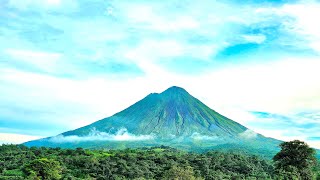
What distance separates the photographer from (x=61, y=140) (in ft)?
461

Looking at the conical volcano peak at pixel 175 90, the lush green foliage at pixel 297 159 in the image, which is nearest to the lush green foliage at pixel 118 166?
the lush green foliage at pixel 297 159

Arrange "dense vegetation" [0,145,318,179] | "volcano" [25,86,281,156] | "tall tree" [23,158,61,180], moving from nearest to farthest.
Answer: "tall tree" [23,158,61,180] < "dense vegetation" [0,145,318,179] < "volcano" [25,86,281,156]

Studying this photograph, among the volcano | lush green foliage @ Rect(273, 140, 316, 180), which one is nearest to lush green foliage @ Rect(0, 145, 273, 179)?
lush green foliage @ Rect(273, 140, 316, 180)

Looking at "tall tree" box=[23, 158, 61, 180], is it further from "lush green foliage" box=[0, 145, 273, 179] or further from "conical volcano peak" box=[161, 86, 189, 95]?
"conical volcano peak" box=[161, 86, 189, 95]

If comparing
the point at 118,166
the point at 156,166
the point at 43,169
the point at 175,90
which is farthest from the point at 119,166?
the point at 175,90

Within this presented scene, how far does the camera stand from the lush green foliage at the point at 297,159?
35.3 metres

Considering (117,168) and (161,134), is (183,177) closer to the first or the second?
(117,168)

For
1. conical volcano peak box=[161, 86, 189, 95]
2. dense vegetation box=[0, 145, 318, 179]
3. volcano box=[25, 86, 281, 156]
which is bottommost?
dense vegetation box=[0, 145, 318, 179]

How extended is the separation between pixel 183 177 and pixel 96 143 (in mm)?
89543

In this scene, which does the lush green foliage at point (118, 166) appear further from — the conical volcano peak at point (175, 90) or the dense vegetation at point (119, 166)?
the conical volcano peak at point (175, 90)

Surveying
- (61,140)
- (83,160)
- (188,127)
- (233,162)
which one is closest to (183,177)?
(83,160)

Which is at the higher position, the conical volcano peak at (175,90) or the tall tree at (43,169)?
the conical volcano peak at (175,90)

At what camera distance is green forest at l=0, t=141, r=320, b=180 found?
3616cm

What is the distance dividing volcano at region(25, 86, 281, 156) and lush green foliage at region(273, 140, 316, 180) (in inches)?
2687
